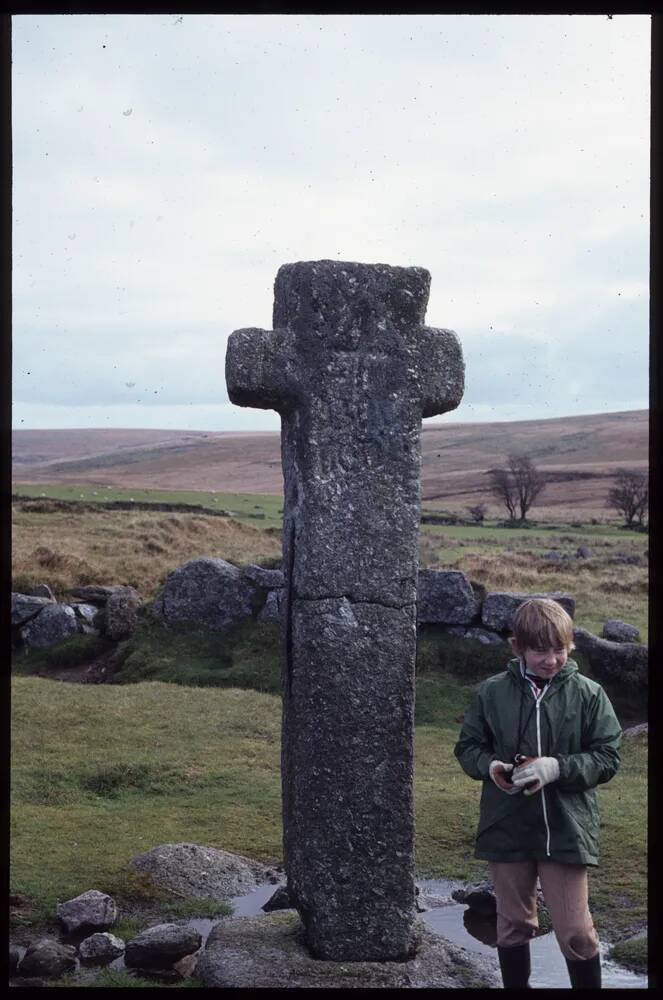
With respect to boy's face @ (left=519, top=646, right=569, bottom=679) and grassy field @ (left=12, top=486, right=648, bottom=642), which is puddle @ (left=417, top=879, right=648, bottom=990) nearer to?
boy's face @ (left=519, top=646, right=569, bottom=679)

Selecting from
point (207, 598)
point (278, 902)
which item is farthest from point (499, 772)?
point (207, 598)

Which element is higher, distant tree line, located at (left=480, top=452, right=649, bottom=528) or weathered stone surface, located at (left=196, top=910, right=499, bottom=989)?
distant tree line, located at (left=480, top=452, right=649, bottom=528)

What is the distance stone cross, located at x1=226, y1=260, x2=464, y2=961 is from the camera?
6582 mm

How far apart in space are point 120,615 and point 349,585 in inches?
524

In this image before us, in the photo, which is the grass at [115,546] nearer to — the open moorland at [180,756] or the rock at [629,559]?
the open moorland at [180,756]

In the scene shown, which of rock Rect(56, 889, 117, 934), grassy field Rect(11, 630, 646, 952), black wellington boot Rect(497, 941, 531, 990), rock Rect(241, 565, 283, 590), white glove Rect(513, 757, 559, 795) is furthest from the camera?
rock Rect(241, 565, 283, 590)

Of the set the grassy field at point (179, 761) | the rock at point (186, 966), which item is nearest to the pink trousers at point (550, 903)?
the rock at point (186, 966)

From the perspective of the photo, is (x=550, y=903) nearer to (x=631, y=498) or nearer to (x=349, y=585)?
Answer: (x=349, y=585)

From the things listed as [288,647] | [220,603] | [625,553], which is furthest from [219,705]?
[625,553]

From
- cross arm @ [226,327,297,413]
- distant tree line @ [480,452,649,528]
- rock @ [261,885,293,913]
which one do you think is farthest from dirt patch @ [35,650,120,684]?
distant tree line @ [480,452,649,528]

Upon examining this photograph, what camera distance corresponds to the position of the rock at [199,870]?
8680 mm

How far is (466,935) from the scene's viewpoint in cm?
799

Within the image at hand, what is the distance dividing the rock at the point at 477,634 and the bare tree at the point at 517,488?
45.6m

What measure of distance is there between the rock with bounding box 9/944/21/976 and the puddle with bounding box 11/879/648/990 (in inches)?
17.3
